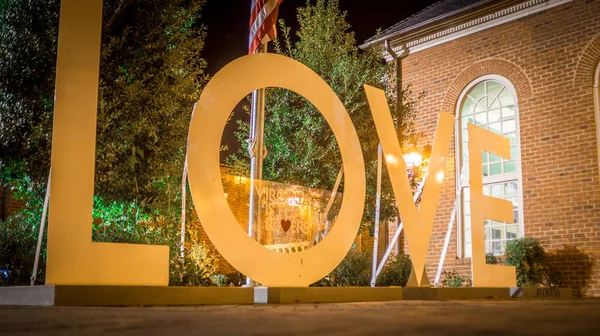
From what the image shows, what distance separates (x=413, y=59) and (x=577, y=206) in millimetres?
5245

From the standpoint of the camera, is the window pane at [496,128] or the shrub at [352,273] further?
the window pane at [496,128]

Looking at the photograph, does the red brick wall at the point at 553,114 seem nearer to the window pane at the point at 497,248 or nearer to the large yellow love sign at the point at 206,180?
the window pane at the point at 497,248

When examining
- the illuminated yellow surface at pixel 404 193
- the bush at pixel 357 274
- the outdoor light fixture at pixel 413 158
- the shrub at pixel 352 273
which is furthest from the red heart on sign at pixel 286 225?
the outdoor light fixture at pixel 413 158

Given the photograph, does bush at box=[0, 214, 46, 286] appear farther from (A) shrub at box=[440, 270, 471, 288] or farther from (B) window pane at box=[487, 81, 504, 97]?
(B) window pane at box=[487, 81, 504, 97]

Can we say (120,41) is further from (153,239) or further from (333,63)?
(333,63)

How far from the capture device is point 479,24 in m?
13.5

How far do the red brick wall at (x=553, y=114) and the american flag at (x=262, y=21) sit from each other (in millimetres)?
6691

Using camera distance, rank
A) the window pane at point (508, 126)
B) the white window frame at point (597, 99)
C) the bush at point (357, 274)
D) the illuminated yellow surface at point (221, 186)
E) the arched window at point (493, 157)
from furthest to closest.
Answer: the window pane at point (508, 126) < the arched window at point (493, 157) < the white window frame at point (597, 99) < the bush at point (357, 274) < the illuminated yellow surface at point (221, 186)

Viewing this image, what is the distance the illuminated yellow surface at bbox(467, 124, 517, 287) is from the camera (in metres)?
8.83

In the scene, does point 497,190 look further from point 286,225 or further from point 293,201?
point 286,225

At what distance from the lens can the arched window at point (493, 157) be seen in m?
12.9

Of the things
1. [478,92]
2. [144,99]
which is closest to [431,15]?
[478,92]

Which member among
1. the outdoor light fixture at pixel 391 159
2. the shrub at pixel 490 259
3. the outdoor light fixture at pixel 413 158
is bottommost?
the shrub at pixel 490 259

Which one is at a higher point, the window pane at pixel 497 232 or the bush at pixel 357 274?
the window pane at pixel 497 232
